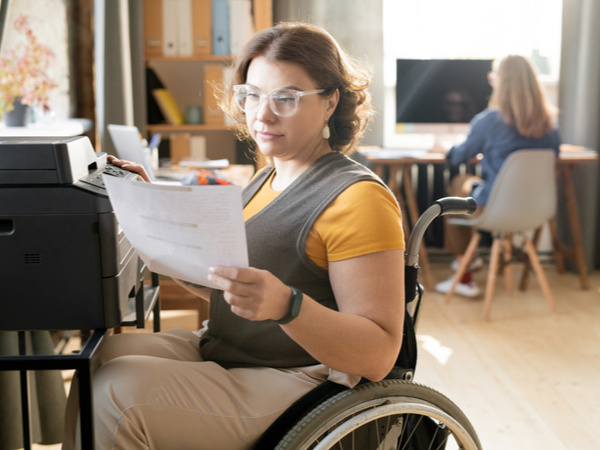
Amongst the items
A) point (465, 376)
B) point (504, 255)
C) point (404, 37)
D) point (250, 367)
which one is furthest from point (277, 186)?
point (404, 37)

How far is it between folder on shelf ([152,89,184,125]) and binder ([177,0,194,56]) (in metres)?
0.24

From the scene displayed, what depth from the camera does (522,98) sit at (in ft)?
9.63

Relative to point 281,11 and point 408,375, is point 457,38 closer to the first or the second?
point 281,11

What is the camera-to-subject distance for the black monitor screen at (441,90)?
3.49 meters

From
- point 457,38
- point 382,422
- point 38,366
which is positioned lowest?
point 382,422

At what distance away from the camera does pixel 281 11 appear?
362 centimetres

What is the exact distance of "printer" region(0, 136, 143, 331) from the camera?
0.80m

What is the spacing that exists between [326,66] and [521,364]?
1.85m

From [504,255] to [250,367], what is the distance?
109 inches

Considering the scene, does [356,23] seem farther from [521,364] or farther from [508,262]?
[521,364]

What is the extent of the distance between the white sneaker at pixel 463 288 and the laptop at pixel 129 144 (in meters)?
1.89

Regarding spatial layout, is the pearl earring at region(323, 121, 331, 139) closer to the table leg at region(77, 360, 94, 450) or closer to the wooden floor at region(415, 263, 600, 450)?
the table leg at region(77, 360, 94, 450)

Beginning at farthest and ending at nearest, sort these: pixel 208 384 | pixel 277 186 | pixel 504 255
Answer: pixel 504 255
pixel 277 186
pixel 208 384

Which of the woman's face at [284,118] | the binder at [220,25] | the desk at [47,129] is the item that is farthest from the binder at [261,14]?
the woman's face at [284,118]
